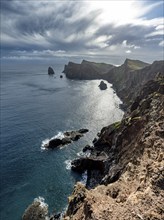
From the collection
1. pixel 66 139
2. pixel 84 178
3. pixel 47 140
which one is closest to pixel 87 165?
pixel 84 178

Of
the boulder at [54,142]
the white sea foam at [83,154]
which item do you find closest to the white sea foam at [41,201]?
the white sea foam at [83,154]

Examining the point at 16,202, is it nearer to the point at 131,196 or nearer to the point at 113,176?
the point at 113,176

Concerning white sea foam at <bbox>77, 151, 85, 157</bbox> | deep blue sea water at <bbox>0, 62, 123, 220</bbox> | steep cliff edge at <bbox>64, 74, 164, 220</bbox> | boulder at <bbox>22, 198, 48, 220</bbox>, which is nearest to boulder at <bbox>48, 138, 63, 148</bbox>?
deep blue sea water at <bbox>0, 62, 123, 220</bbox>

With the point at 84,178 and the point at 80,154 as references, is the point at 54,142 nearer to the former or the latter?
the point at 80,154

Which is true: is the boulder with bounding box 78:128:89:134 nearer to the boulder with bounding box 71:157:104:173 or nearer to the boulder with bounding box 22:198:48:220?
the boulder with bounding box 71:157:104:173

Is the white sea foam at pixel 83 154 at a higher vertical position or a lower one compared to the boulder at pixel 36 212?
higher

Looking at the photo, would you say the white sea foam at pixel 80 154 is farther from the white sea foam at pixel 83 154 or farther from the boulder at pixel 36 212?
the boulder at pixel 36 212
